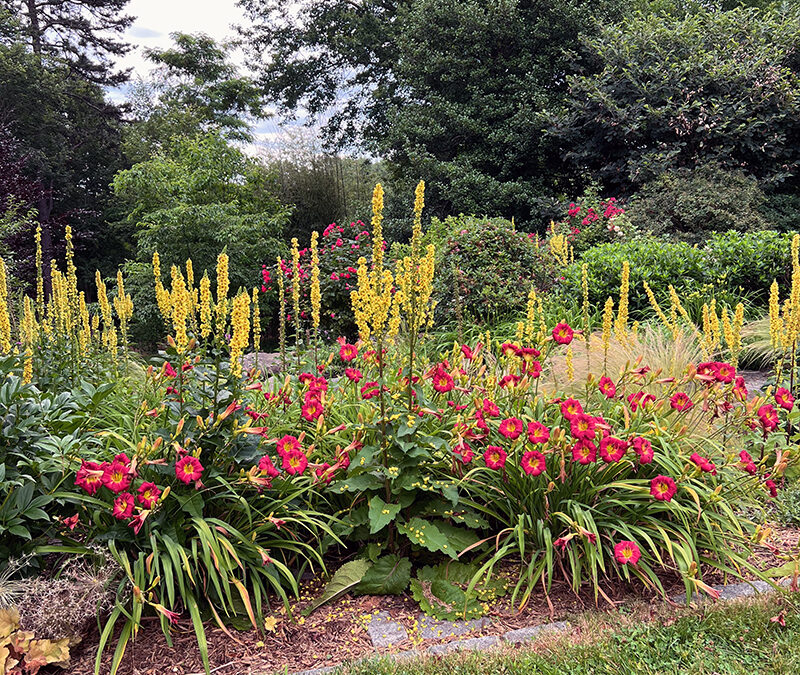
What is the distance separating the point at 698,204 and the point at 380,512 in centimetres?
809

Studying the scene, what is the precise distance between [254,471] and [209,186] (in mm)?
10834

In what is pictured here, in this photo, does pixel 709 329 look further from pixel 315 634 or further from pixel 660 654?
pixel 315 634

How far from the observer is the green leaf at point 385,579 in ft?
7.59

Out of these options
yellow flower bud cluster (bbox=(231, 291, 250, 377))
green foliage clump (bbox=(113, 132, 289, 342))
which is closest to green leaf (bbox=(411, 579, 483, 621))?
yellow flower bud cluster (bbox=(231, 291, 250, 377))

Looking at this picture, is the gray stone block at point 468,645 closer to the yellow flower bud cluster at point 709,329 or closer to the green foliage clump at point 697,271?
the yellow flower bud cluster at point 709,329

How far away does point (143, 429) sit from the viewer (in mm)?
2639

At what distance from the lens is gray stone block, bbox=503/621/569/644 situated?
6.73ft

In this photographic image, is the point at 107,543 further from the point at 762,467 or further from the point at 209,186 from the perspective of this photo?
the point at 209,186

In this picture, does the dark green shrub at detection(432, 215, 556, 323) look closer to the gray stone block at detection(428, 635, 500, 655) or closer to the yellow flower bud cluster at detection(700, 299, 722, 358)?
the yellow flower bud cluster at detection(700, 299, 722, 358)

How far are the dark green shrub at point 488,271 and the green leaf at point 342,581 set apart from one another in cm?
328

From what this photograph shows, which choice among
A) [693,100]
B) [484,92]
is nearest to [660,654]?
[693,100]

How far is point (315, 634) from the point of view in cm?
214

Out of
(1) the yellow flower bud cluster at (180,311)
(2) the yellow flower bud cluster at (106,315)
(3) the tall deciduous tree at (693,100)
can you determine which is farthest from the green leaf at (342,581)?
(3) the tall deciduous tree at (693,100)

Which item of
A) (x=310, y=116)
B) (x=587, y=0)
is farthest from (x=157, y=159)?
(x=587, y=0)
